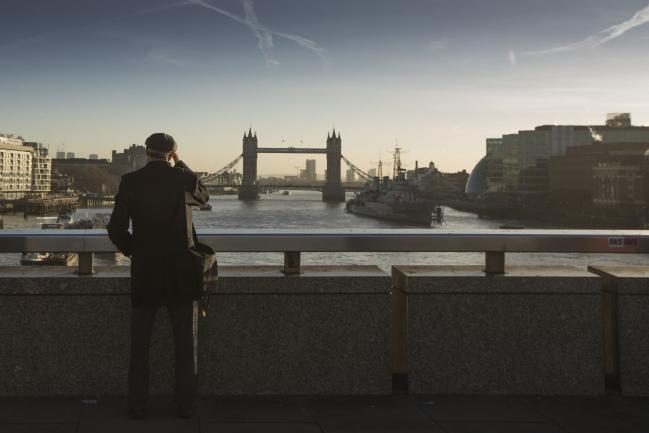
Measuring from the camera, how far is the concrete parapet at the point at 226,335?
4.09 metres

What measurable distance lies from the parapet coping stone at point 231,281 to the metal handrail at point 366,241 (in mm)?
165

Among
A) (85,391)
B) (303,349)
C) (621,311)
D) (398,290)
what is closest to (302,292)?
(303,349)

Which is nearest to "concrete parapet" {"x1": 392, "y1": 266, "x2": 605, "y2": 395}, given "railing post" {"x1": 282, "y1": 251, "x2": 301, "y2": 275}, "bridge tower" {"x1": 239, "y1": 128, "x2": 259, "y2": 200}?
"railing post" {"x1": 282, "y1": 251, "x2": 301, "y2": 275}

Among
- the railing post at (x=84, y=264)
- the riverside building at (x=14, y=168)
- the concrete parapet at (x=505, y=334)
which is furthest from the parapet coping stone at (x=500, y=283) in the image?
the riverside building at (x=14, y=168)

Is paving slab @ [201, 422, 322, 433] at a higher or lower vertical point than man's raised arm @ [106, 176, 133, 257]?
lower

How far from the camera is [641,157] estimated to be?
336 ft

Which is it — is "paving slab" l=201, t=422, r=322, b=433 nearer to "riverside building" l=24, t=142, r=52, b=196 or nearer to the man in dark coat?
the man in dark coat

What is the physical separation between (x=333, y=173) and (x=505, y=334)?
15920 centimetres

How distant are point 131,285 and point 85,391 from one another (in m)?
0.84

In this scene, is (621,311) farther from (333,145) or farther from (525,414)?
(333,145)

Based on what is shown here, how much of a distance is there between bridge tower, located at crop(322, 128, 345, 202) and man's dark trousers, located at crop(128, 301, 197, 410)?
14168 cm

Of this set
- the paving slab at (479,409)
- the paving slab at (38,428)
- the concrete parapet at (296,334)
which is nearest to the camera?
the paving slab at (38,428)

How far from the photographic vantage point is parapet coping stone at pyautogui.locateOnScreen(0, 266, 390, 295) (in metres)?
4.09

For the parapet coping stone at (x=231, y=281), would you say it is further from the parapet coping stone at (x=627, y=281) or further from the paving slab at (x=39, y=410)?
the parapet coping stone at (x=627, y=281)
